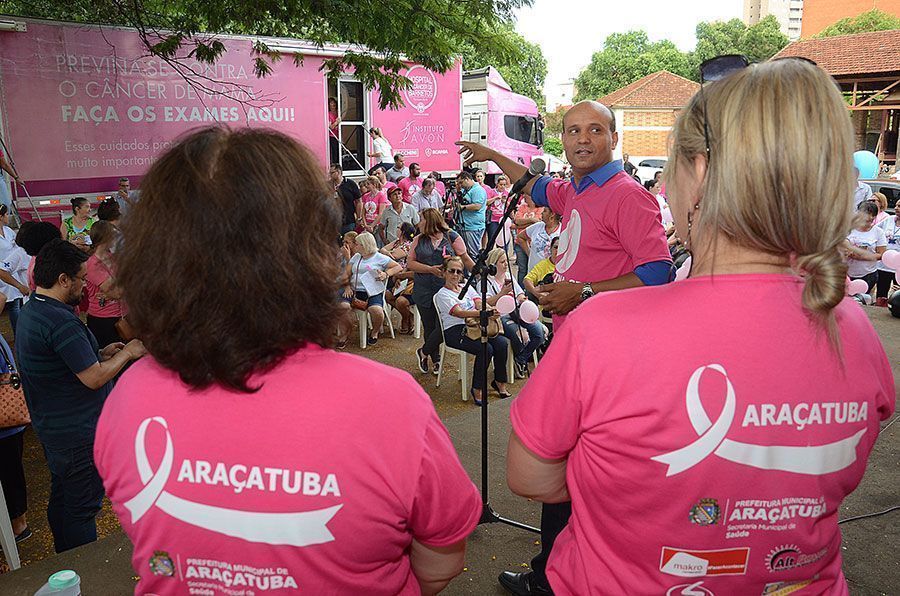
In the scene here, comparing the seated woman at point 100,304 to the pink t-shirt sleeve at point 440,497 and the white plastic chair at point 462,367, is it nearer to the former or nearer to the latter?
the white plastic chair at point 462,367

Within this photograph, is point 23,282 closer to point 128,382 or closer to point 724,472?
point 128,382

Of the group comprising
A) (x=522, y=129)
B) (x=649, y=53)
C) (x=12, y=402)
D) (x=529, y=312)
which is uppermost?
(x=649, y=53)

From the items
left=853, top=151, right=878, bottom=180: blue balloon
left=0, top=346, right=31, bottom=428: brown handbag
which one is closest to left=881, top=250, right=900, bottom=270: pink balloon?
left=853, top=151, right=878, bottom=180: blue balloon

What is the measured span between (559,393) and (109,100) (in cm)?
1039

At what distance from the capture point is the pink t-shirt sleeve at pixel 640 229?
2699 millimetres

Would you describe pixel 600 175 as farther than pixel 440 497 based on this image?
Yes

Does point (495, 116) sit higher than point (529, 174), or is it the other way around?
point (495, 116)

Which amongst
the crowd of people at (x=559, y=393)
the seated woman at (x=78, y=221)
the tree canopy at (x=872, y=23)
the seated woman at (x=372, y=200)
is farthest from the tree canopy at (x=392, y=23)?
the tree canopy at (x=872, y=23)

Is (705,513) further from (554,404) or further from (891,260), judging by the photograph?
(891,260)

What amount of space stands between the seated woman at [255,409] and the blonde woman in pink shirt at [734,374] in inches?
12.0

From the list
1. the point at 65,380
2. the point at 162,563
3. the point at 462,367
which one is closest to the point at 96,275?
the point at 65,380

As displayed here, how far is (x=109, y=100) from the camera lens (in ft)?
32.1

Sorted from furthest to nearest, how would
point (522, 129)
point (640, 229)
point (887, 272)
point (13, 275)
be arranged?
point (522, 129) < point (887, 272) < point (13, 275) < point (640, 229)

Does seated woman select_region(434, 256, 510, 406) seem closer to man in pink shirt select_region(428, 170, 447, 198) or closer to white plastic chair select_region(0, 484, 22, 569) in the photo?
white plastic chair select_region(0, 484, 22, 569)
